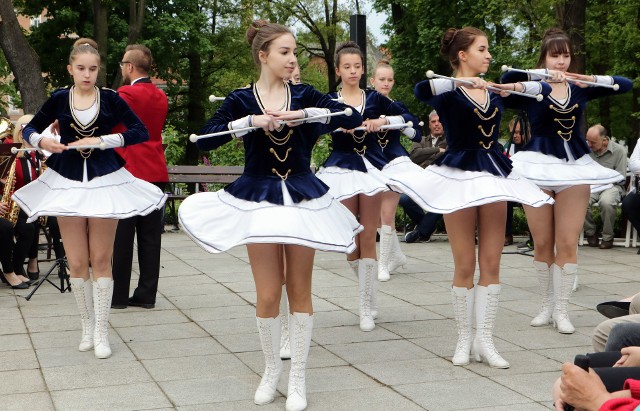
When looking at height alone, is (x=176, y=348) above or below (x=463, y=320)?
below

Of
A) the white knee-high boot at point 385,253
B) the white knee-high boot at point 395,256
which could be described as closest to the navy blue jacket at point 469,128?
the white knee-high boot at point 385,253

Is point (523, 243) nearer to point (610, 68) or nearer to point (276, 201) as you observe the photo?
point (276, 201)

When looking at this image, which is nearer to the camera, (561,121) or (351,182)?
(561,121)

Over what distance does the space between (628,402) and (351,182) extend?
472cm

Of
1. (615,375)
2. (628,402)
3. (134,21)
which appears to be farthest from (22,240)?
(134,21)

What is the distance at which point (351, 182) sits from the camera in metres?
8.09

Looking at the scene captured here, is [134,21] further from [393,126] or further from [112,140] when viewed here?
[112,140]

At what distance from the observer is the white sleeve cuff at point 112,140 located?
703 centimetres

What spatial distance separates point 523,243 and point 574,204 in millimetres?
5827

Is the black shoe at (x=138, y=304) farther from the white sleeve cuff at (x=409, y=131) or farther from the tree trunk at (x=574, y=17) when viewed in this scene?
the tree trunk at (x=574, y=17)

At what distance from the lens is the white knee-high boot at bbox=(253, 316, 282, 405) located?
18.8 ft

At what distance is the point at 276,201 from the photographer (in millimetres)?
5605

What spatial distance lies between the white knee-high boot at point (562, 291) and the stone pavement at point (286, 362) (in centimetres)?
13

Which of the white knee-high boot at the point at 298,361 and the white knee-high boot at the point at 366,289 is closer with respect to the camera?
the white knee-high boot at the point at 298,361
